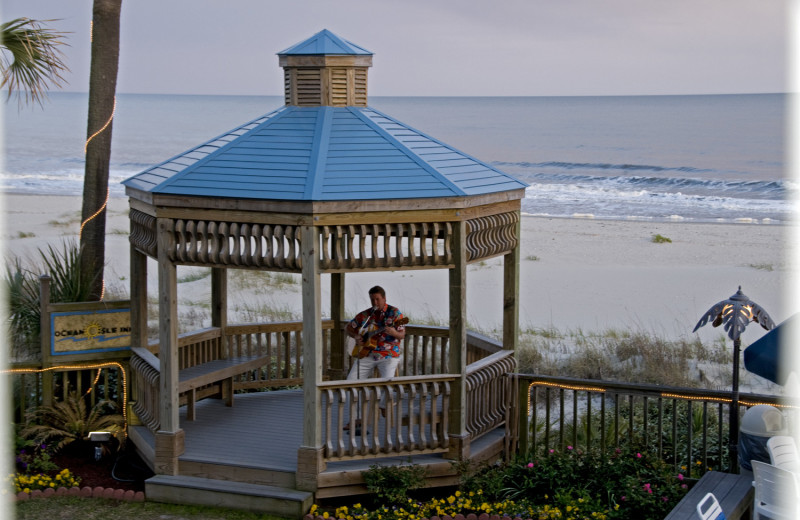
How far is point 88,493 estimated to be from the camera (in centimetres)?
896

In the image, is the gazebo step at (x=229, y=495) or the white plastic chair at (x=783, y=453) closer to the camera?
the white plastic chair at (x=783, y=453)

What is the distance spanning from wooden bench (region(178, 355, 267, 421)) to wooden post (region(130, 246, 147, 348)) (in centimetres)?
62

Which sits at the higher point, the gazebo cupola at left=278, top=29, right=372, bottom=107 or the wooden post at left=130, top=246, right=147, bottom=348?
the gazebo cupola at left=278, top=29, right=372, bottom=107

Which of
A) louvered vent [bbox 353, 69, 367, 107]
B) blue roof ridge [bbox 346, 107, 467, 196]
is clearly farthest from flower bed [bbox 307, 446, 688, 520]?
louvered vent [bbox 353, 69, 367, 107]

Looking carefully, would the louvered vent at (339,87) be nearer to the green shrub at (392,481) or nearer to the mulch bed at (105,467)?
the green shrub at (392,481)

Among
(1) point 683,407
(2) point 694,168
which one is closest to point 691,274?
(1) point 683,407

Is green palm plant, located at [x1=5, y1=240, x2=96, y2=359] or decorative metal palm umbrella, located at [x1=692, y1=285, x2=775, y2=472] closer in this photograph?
decorative metal palm umbrella, located at [x1=692, y1=285, x2=775, y2=472]

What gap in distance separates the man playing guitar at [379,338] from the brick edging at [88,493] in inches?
97.5

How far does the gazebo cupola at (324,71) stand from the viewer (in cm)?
948

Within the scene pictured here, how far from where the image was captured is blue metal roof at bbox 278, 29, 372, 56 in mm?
9453

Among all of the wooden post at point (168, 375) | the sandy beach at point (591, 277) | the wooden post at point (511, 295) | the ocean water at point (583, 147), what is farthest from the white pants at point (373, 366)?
the ocean water at point (583, 147)

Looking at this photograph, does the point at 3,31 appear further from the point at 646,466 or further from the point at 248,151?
the point at 646,466

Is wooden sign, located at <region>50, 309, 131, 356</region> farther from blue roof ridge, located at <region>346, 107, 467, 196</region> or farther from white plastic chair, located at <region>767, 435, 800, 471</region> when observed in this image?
white plastic chair, located at <region>767, 435, 800, 471</region>

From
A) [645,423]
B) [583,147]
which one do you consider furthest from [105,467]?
[583,147]
